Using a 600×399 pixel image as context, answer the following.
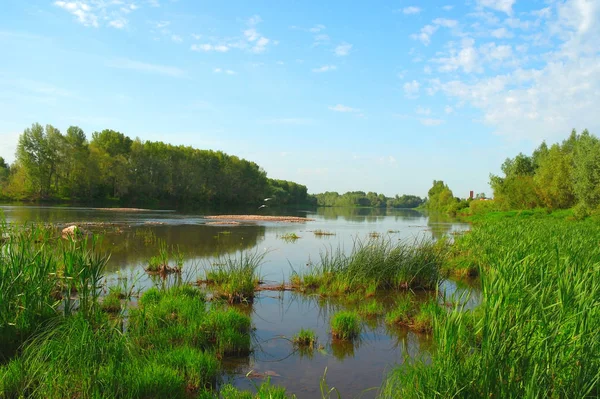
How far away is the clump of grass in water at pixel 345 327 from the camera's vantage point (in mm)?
8328

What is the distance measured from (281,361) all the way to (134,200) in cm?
7750

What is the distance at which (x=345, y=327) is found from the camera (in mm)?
8375

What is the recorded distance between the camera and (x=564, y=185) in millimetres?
47031

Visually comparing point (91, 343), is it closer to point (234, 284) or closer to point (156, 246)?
point (234, 284)

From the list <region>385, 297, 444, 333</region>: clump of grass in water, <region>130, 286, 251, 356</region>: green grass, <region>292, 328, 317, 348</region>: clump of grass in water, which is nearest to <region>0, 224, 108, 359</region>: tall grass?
<region>130, 286, 251, 356</region>: green grass

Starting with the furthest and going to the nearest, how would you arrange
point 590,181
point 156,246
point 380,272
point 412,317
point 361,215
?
point 361,215
point 590,181
point 156,246
point 380,272
point 412,317

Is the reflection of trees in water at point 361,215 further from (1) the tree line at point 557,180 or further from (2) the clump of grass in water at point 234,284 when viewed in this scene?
(2) the clump of grass in water at point 234,284

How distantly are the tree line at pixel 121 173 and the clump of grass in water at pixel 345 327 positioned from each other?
69.6 m

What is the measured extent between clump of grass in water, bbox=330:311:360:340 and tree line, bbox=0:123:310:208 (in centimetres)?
6959

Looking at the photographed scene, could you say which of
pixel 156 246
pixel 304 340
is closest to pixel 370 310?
pixel 304 340

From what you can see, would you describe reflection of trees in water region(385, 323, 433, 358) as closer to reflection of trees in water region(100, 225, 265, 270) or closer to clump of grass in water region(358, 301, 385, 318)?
clump of grass in water region(358, 301, 385, 318)

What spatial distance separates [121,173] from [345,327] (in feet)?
246

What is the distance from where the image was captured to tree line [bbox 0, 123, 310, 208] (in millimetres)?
66875

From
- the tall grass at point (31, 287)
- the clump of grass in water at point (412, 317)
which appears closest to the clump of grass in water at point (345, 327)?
the clump of grass in water at point (412, 317)
